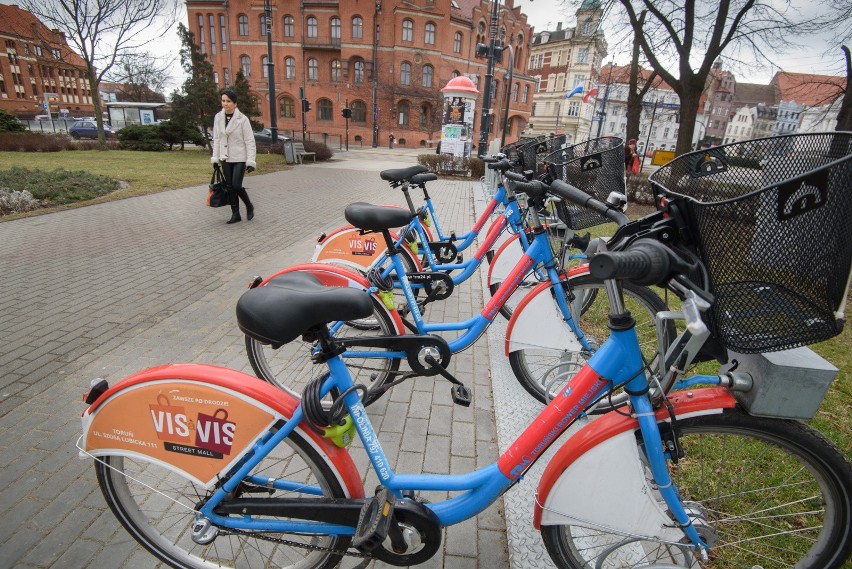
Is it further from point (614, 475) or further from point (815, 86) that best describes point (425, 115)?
point (614, 475)

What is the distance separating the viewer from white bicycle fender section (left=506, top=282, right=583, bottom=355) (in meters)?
2.57

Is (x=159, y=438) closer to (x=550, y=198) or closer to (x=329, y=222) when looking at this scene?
(x=550, y=198)

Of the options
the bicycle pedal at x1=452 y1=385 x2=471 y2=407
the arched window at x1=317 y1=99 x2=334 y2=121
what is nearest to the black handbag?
the bicycle pedal at x1=452 y1=385 x2=471 y2=407

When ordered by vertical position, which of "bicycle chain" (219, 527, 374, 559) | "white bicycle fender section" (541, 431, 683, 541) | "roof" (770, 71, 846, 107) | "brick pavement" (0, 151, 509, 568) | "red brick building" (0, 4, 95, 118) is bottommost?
"brick pavement" (0, 151, 509, 568)

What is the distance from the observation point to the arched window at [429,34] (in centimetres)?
4075

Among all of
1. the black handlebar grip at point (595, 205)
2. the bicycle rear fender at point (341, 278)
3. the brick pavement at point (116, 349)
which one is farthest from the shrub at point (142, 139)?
the black handlebar grip at point (595, 205)

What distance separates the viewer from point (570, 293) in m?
2.63

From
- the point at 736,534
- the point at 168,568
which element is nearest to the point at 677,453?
the point at 736,534

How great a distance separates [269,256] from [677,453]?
5.72 metres

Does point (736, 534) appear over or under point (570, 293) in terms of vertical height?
under

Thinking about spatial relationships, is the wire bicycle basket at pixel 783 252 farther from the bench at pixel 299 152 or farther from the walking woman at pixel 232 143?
the bench at pixel 299 152

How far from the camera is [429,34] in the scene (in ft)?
134

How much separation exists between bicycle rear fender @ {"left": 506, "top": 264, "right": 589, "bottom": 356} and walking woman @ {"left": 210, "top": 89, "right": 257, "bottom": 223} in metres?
6.24

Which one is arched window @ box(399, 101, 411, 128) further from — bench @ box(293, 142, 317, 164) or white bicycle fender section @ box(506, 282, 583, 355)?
white bicycle fender section @ box(506, 282, 583, 355)
